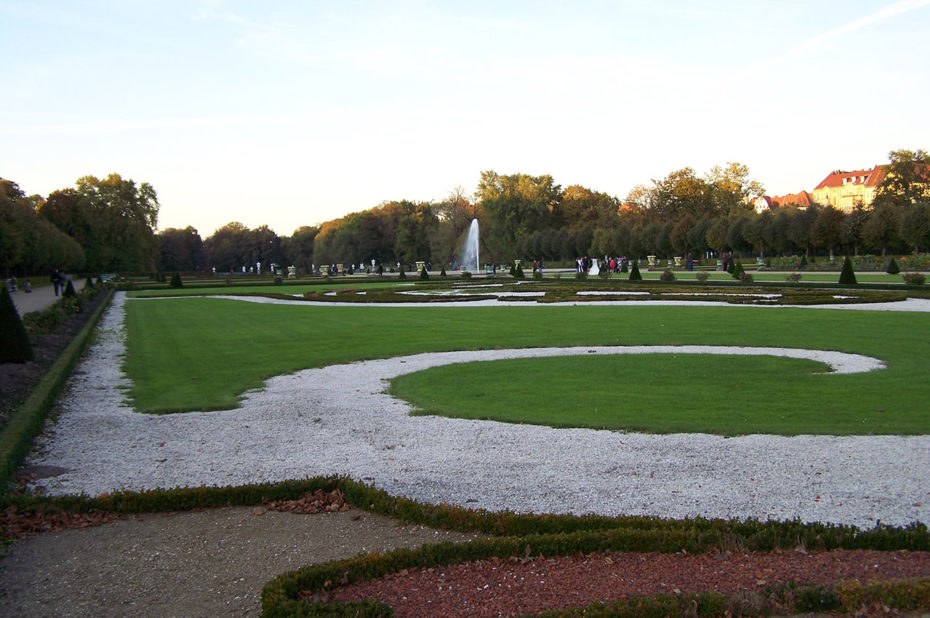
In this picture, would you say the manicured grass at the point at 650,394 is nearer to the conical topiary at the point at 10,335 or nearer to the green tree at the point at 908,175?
the conical topiary at the point at 10,335

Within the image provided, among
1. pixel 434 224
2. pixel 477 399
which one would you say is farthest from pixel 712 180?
pixel 477 399

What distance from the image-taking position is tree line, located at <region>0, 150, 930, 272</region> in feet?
168

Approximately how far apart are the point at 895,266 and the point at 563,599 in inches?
1576

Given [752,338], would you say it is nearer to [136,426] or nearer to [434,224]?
[136,426]

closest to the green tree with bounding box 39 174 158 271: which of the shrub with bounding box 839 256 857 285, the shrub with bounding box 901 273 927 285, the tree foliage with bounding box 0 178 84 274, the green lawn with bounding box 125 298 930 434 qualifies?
the tree foliage with bounding box 0 178 84 274

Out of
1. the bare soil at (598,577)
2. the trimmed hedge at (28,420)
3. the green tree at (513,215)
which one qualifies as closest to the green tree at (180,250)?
the green tree at (513,215)

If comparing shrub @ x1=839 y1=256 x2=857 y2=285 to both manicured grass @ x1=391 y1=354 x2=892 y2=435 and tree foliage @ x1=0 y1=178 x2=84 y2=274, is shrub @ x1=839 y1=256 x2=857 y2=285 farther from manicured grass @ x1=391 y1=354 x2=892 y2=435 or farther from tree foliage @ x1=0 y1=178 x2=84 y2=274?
tree foliage @ x1=0 y1=178 x2=84 y2=274

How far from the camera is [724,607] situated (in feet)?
10.9

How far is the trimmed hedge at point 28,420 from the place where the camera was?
6184 millimetres

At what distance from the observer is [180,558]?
4.36 metres

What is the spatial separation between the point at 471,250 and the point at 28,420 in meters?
81.8

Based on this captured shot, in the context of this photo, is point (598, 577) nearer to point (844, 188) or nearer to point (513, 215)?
point (513, 215)

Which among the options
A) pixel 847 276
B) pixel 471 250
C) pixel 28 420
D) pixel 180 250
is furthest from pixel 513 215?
pixel 28 420

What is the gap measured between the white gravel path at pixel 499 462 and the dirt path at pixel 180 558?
78cm
